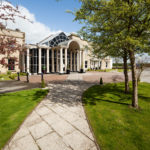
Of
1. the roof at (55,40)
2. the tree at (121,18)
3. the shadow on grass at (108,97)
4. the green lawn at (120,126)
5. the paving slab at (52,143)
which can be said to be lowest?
the paving slab at (52,143)

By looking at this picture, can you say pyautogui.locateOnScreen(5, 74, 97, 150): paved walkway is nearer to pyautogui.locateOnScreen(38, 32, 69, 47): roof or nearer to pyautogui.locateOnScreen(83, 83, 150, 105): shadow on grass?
pyautogui.locateOnScreen(83, 83, 150, 105): shadow on grass

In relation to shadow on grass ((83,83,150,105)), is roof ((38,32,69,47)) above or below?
above

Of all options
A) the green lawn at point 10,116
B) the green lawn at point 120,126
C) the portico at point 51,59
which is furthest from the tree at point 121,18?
the portico at point 51,59

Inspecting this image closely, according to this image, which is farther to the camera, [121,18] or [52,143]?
[121,18]

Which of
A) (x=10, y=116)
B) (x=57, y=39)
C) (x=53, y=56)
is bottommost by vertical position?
(x=10, y=116)

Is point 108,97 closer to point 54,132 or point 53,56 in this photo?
point 54,132

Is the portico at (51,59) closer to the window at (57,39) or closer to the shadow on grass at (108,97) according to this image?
the window at (57,39)

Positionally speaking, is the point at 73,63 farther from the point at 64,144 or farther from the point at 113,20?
the point at 64,144

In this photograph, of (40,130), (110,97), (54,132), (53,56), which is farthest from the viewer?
(53,56)

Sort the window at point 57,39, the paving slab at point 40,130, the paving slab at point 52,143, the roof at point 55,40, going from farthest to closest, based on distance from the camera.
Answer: the window at point 57,39 < the roof at point 55,40 < the paving slab at point 40,130 < the paving slab at point 52,143

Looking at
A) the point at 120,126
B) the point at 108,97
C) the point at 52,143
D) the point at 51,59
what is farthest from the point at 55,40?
the point at 52,143

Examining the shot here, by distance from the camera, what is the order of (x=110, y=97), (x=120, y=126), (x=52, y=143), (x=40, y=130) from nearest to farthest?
1. (x=52, y=143)
2. (x=40, y=130)
3. (x=120, y=126)
4. (x=110, y=97)

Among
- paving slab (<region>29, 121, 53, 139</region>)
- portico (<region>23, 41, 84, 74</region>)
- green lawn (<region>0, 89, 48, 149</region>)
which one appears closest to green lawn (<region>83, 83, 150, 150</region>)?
paving slab (<region>29, 121, 53, 139</region>)

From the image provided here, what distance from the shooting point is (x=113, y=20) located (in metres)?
5.19
